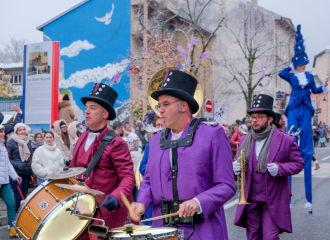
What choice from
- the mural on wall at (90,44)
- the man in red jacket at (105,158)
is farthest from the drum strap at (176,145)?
the mural on wall at (90,44)

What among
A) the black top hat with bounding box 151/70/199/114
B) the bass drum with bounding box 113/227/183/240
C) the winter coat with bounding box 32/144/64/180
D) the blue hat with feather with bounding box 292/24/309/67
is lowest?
the bass drum with bounding box 113/227/183/240

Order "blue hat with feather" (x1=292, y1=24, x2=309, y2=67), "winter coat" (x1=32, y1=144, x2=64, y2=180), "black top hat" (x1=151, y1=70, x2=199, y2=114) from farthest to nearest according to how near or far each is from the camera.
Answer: "winter coat" (x1=32, y1=144, x2=64, y2=180)
"blue hat with feather" (x1=292, y1=24, x2=309, y2=67)
"black top hat" (x1=151, y1=70, x2=199, y2=114)

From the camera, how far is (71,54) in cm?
4181

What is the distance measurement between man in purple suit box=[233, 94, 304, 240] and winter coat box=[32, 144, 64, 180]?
4.48 m

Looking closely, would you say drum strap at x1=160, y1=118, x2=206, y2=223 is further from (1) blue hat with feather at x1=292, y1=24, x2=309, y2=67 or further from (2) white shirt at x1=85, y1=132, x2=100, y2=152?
(1) blue hat with feather at x1=292, y1=24, x2=309, y2=67

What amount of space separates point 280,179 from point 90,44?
37074mm

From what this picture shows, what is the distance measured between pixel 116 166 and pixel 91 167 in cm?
26

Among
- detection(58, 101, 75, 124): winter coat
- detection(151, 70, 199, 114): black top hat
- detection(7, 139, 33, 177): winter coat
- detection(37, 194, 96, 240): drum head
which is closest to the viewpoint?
detection(151, 70, 199, 114): black top hat

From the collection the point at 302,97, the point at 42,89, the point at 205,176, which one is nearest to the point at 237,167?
the point at 205,176

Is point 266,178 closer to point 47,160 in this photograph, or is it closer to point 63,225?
point 63,225

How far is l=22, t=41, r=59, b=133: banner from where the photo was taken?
13.6 m

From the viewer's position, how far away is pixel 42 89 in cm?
1372

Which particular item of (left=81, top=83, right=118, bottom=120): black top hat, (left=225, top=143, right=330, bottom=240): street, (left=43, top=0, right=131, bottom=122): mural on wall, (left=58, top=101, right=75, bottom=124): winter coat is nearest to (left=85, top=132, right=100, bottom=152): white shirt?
(left=81, top=83, right=118, bottom=120): black top hat

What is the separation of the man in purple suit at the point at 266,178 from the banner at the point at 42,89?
844 cm
